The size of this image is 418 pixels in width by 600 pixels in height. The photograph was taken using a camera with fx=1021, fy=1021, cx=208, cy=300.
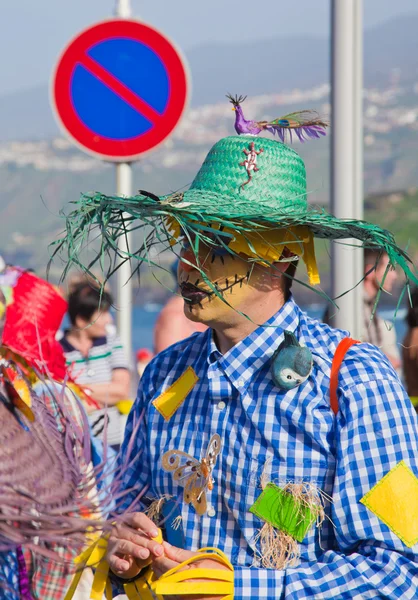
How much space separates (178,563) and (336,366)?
1.95 ft

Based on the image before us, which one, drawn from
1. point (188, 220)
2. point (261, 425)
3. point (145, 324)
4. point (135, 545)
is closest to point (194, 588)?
point (135, 545)

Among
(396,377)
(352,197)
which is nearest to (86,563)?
(396,377)

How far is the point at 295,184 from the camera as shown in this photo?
2627mm

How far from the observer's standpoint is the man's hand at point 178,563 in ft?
7.59

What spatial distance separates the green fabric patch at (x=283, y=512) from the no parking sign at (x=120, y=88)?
2.92 metres

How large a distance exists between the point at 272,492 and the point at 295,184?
786mm

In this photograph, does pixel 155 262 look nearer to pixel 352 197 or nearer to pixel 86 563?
pixel 86 563

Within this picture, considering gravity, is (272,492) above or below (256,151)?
below

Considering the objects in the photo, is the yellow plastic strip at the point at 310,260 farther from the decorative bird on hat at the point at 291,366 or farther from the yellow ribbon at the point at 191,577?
the yellow ribbon at the point at 191,577

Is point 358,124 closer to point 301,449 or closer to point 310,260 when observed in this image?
point 310,260

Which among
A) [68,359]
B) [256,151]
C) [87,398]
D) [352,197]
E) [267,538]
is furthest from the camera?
[68,359]

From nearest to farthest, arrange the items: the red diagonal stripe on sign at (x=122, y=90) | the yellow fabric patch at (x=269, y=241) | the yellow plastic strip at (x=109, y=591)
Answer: the yellow fabric patch at (x=269, y=241) → the yellow plastic strip at (x=109, y=591) → the red diagonal stripe on sign at (x=122, y=90)

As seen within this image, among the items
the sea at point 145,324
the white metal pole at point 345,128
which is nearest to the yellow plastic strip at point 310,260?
the white metal pole at point 345,128

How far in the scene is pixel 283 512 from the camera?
94.3 inches
